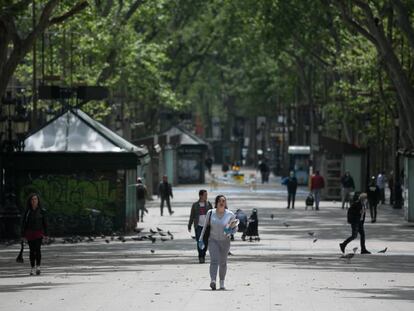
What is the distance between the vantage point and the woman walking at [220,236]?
22.5 metres

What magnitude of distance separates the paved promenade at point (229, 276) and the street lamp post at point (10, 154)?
2279 mm

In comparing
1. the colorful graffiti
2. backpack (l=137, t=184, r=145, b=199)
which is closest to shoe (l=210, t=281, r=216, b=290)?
the colorful graffiti

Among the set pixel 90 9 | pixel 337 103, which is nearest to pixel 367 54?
pixel 337 103

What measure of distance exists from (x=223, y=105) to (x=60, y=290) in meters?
150

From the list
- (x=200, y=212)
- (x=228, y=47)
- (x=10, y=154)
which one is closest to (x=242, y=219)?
(x=10, y=154)

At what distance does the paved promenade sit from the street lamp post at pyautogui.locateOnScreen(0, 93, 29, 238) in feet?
7.48

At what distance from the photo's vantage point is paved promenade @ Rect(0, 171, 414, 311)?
66.2 ft

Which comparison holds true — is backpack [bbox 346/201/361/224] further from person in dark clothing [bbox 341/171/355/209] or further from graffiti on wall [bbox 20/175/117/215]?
person in dark clothing [bbox 341/171/355/209]

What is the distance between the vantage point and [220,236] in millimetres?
22719

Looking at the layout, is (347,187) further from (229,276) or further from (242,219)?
(229,276)

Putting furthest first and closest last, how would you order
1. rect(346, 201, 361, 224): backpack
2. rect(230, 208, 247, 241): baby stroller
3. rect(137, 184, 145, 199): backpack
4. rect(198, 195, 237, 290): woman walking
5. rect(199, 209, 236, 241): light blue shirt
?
rect(137, 184, 145, 199): backpack
rect(230, 208, 247, 241): baby stroller
rect(346, 201, 361, 224): backpack
rect(199, 209, 236, 241): light blue shirt
rect(198, 195, 237, 290): woman walking

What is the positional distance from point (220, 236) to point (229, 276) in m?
2.97

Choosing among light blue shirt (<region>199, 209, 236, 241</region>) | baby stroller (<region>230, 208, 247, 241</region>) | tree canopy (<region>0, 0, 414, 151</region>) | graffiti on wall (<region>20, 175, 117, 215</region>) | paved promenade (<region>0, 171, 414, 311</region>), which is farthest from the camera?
tree canopy (<region>0, 0, 414, 151</region>)

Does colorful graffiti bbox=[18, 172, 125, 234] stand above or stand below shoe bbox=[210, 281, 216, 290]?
above
